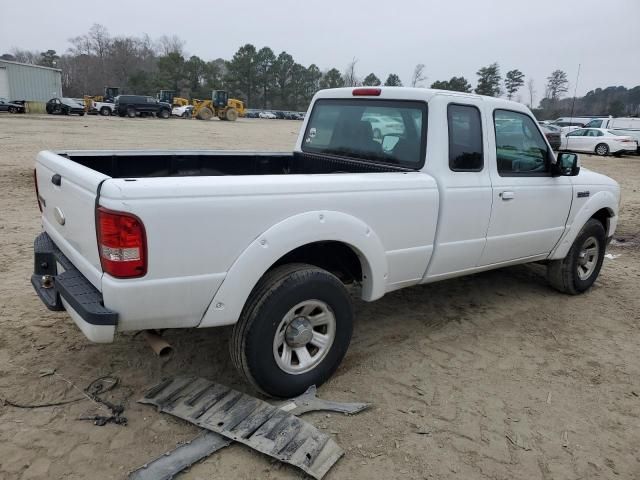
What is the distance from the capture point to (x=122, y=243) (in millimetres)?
2375

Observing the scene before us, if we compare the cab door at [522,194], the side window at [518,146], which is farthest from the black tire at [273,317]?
the side window at [518,146]

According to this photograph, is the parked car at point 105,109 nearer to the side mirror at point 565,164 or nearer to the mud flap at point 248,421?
the side mirror at point 565,164

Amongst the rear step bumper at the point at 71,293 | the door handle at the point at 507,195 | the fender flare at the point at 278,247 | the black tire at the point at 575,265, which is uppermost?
the door handle at the point at 507,195

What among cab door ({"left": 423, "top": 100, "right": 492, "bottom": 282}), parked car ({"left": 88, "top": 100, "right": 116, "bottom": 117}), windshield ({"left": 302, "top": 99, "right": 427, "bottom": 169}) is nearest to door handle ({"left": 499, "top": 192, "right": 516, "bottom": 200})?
cab door ({"left": 423, "top": 100, "right": 492, "bottom": 282})

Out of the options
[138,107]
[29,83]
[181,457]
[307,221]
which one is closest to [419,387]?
[307,221]

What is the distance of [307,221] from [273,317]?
22.7 inches

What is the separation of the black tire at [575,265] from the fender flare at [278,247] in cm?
286

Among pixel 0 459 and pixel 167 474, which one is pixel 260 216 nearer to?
pixel 167 474

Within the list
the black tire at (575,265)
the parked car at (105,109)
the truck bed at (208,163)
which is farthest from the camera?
the parked car at (105,109)

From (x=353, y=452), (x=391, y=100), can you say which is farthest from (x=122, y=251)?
(x=391, y=100)

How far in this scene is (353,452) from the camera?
2762 millimetres

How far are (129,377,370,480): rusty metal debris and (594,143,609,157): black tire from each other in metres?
27.1

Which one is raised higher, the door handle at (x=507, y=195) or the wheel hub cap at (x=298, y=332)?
the door handle at (x=507, y=195)

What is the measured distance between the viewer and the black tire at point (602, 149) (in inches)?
1009
